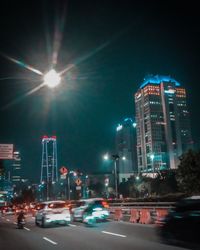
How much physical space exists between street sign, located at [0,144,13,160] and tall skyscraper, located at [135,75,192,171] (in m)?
162

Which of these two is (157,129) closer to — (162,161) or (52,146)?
(162,161)

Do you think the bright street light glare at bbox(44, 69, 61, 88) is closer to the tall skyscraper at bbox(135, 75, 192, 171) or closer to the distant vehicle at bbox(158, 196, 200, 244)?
the distant vehicle at bbox(158, 196, 200, 244)

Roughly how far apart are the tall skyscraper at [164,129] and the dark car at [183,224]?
174637mm

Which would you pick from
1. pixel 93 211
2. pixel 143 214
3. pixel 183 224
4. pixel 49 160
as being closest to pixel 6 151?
pixel 93 211

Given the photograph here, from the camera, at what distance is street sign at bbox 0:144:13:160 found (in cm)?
2681

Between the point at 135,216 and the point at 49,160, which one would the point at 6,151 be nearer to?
the point at 135,216

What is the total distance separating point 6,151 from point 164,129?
17303 centimetres

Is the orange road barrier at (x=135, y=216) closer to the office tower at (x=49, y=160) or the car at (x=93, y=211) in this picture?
the car at (x=93, y=211)

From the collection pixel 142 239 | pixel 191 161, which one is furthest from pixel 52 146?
pixel 142 239

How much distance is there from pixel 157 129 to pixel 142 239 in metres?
182

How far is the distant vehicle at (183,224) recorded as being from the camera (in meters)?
11.7

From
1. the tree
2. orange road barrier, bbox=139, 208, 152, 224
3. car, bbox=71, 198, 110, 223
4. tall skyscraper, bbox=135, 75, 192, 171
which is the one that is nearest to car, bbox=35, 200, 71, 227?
car, bbox=71, 198, 110, 223

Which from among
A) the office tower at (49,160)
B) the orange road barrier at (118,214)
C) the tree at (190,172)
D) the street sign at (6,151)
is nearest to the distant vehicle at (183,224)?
the orange road barrier at (118,214)

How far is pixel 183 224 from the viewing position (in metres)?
12.1
